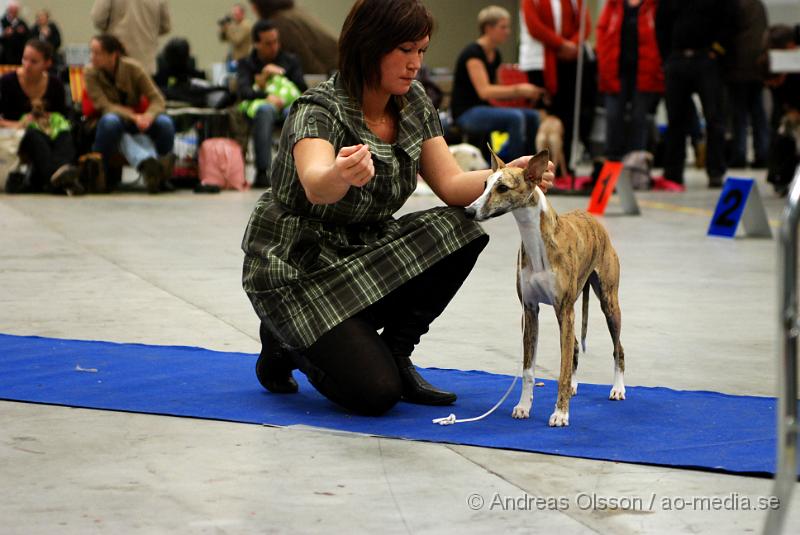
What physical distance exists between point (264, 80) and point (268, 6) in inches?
41.7

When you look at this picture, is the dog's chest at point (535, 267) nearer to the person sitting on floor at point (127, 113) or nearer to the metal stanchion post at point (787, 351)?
the metal stanchion post at point (787, 351)

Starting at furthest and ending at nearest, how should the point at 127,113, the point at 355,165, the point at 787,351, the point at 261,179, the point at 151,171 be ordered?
the point at 261,179
the point at 151,171
the point at 127,113
the point at 355,165
the point at 787,351

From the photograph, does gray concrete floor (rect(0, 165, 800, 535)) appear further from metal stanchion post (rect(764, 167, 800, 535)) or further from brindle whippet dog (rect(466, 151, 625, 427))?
metal stanchion post (rect(764, 167, 800, 535))

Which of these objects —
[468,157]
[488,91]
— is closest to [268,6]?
[488,91]

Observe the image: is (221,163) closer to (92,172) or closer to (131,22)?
(92,172)

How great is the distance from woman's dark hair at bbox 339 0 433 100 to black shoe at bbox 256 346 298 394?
0.74 metres

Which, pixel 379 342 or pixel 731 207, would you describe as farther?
pixel 731 207

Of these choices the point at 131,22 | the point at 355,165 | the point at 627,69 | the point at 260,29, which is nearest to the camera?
the point at 355,165

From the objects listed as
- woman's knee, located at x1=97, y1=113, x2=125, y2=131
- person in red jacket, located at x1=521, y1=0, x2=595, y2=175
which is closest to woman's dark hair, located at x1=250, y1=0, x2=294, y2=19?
woman's knee, located at x1=97, y1=113, x2=125, y2=131

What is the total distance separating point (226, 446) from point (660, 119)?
60.6 ft

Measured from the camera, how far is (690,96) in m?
10.1

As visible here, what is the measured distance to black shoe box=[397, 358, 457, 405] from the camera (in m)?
3.27

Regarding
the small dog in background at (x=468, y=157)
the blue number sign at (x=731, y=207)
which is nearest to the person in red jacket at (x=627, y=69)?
the small dog in background at (x=468, y=157)

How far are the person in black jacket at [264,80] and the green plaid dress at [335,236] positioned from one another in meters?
7.19
